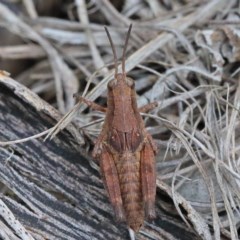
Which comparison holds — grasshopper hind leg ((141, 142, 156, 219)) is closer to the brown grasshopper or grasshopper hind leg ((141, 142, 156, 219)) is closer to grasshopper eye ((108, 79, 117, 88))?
the brown grasshopper

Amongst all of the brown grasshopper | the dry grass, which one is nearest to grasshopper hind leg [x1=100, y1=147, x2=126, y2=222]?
the brown grasshopper

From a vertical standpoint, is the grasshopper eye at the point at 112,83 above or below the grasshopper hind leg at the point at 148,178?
above

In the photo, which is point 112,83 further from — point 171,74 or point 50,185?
point 50,185

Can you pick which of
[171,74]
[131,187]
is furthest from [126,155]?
[171,74]

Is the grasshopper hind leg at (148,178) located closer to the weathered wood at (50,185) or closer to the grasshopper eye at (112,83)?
the weathered wood at (50,185)

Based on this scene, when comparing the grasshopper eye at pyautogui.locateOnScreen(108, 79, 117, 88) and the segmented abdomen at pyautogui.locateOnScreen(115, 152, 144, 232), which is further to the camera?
the grasshopper eye at pyautogui.locateOnScreen(108, 79, 117, 88)

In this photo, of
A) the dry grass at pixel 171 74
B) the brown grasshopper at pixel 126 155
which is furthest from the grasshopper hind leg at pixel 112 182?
the dry grass at pixel 171 74
